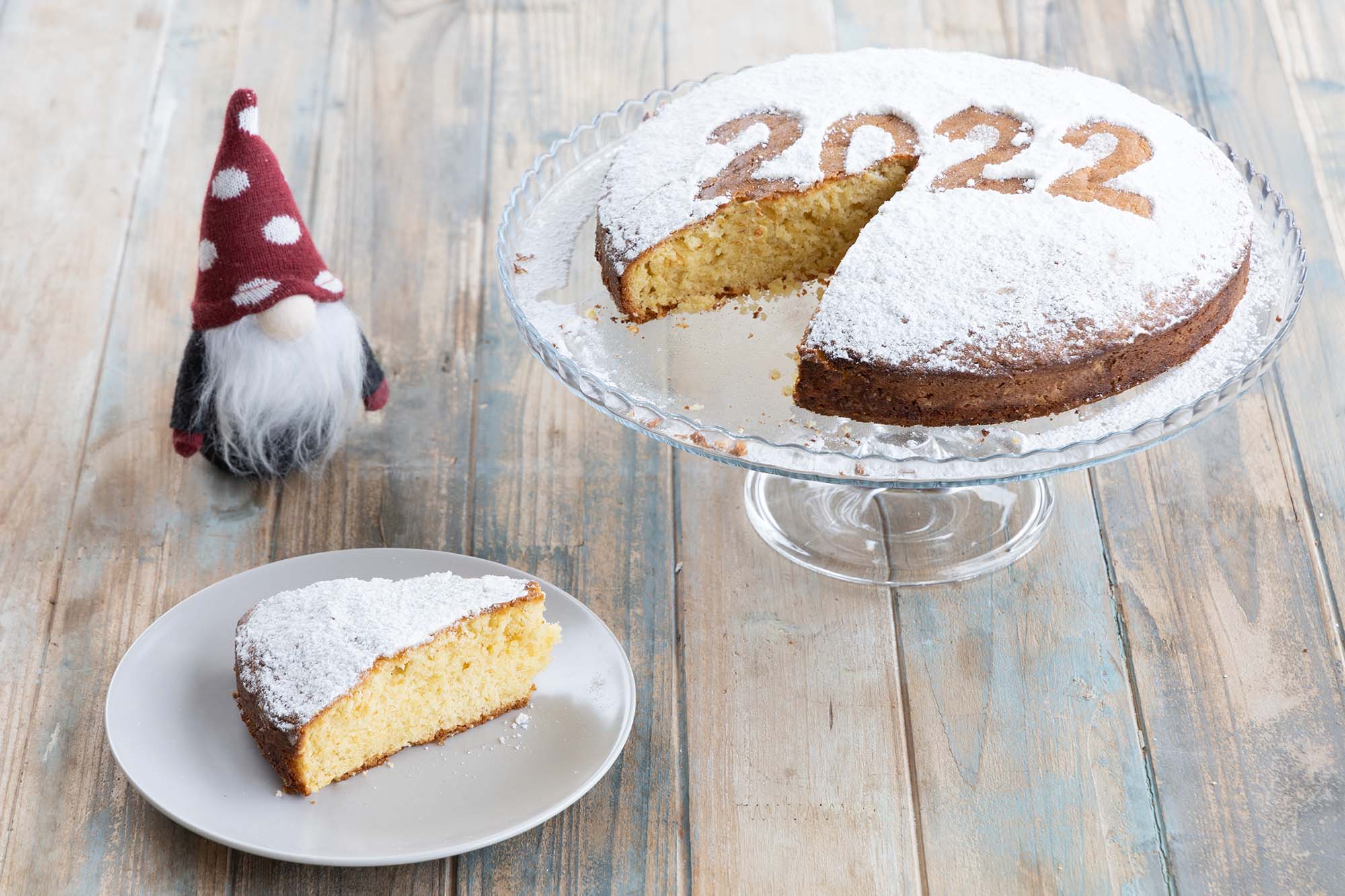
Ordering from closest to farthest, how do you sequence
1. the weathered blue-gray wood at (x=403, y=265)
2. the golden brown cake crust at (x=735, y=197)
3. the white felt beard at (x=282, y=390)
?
the golden brown cake crust at (x=735, y=197), the white felt beard at (x=282, y=390), the weathered blue-gray wood at (x=403, y=265)

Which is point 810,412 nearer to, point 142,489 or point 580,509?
point 580,509

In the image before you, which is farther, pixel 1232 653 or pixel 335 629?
pixel 1232 653

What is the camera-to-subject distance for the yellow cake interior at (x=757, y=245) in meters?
2.36

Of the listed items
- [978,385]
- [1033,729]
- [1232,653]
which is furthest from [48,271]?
[1232,653]

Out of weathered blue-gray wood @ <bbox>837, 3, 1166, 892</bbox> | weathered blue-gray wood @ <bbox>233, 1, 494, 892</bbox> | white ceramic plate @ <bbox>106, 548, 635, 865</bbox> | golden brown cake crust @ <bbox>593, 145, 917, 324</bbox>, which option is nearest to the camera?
white ceramic plate @ <bbox>106, 548, 635, 865</bbox>

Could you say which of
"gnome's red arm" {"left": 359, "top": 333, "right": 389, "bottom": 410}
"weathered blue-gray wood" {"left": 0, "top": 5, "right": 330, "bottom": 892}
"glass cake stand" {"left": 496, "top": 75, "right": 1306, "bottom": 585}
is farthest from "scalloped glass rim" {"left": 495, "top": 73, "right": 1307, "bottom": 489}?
"weathered blue-gray wood" {"left": 0, "top": 5, "right": 330, "bottom": 892}

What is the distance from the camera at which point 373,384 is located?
2.70m

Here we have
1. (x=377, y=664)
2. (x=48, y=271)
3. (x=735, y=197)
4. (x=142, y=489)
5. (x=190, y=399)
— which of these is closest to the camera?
(x=377, y=664)

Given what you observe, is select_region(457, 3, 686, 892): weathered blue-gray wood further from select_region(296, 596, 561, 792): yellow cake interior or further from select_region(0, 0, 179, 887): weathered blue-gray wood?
select_region(0, 0, 179, 887): weathered blue-gray wood

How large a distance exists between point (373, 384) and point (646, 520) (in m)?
0.59

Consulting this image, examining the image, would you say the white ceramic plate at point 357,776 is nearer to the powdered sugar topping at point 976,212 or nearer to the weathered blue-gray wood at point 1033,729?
the weathered blue-gray wood at point 1033,729

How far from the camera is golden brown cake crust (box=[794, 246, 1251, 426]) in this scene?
209 centimetres

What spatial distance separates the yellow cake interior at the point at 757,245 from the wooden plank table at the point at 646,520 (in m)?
0.42

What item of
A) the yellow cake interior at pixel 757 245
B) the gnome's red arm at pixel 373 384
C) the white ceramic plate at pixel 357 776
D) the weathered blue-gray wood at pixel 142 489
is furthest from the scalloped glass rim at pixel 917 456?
the weathered blue-gray wood at pixel 142 489
